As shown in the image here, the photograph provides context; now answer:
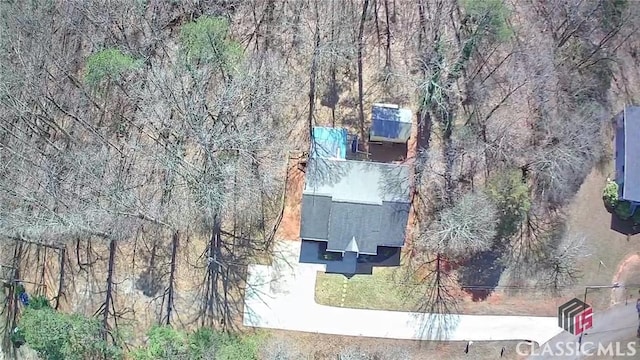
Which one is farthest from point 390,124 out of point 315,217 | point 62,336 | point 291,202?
point 62,336

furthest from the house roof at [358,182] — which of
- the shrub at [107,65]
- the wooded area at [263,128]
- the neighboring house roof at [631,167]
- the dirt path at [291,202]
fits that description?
the neighboring house roof at [631,167]

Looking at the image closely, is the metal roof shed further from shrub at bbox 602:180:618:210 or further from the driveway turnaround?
shrub at bbox 602:180:618:210

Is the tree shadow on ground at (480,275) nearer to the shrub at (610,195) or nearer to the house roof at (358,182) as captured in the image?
the house roof at (358,182)

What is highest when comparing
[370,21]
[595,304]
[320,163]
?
[370,21]

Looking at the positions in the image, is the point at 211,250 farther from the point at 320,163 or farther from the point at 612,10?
the point at 612,10

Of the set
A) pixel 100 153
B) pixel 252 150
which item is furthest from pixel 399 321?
pixel 100 153

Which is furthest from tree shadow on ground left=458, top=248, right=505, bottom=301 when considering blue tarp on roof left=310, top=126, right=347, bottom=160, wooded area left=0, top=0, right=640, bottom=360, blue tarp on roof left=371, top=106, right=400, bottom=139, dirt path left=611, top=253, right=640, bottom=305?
blue tarp on roof left=310, top=126, right=347, bottom=160
